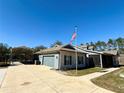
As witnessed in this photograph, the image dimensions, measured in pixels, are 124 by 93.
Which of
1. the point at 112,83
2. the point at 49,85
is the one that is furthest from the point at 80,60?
the point at 49,85

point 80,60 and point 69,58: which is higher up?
point 69,58

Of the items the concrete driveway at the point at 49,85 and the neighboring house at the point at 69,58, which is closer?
the concrete driveway at the point at 49,85

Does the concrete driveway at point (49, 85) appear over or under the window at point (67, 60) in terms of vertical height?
under

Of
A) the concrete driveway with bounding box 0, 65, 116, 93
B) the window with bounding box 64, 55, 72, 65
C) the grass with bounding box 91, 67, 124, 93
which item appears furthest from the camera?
the window with bounding box 64, 55, 72, 65

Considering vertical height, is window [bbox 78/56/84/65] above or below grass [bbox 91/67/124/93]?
above

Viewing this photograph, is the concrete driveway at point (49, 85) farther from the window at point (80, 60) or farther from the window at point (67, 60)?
the window at point (80, 60)

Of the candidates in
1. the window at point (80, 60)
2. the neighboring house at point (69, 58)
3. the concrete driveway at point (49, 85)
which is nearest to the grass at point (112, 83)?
the concrete driveway at point (49, 85)

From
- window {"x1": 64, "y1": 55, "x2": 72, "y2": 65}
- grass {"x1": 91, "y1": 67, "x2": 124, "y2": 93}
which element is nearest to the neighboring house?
window {"x1": 64, "y1": 55, "x2": 72, "y2": 65}

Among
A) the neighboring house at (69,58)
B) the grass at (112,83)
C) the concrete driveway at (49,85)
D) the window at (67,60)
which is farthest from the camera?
the window at (67,60)

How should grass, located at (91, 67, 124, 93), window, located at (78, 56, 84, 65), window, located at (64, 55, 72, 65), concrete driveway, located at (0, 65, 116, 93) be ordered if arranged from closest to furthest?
concrete driveway, located at (0, 65, 116, 93), grass, located at (91, 67, 124, 93), window, located at (64, 55, 72, 65), window, located at (78, 56, 84, 65)

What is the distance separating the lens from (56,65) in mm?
16906

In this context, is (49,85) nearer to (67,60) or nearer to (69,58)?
(67,60)

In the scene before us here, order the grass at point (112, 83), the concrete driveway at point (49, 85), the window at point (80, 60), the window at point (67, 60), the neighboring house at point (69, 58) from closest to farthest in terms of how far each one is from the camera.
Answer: the concrete driveway at point (49, 85) < the grass at point (112, 83) < the neighboring house at point (69, 58) < the window at point (67, 60) < the window at point (80, 60)

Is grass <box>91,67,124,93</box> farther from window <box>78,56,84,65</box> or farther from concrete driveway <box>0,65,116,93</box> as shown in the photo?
window <box>78,56,84,65</box>
